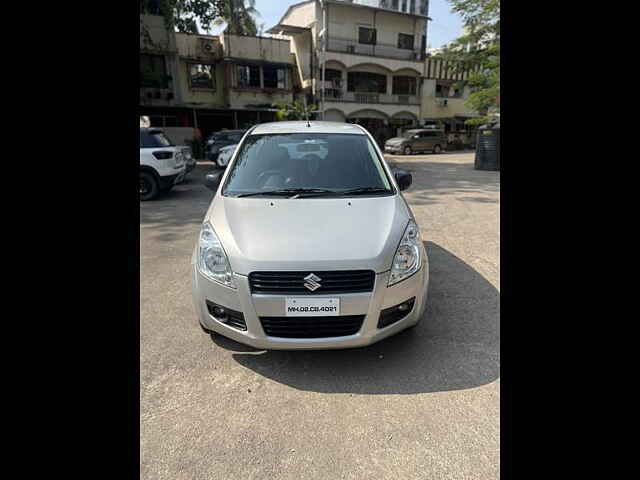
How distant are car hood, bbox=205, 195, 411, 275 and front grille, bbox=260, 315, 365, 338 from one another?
12.9 inches

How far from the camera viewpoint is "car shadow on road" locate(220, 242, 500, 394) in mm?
2412

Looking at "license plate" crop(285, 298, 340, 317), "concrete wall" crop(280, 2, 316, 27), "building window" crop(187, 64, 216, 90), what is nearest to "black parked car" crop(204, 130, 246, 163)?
"building window" crop(187, 64, 216, 90)

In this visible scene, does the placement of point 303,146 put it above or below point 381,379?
above

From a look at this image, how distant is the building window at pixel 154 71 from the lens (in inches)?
804

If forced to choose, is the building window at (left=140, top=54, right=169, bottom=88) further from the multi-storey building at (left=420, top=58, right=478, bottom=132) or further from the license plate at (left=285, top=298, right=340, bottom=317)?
the license plate at (left=285, top=298, right=340, bottom=317)

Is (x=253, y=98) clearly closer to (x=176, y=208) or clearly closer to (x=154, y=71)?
(x=154, y=71)

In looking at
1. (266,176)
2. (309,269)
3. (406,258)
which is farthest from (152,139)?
(406,258)

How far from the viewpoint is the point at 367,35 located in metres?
28.0

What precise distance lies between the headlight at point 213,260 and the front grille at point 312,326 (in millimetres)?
359
